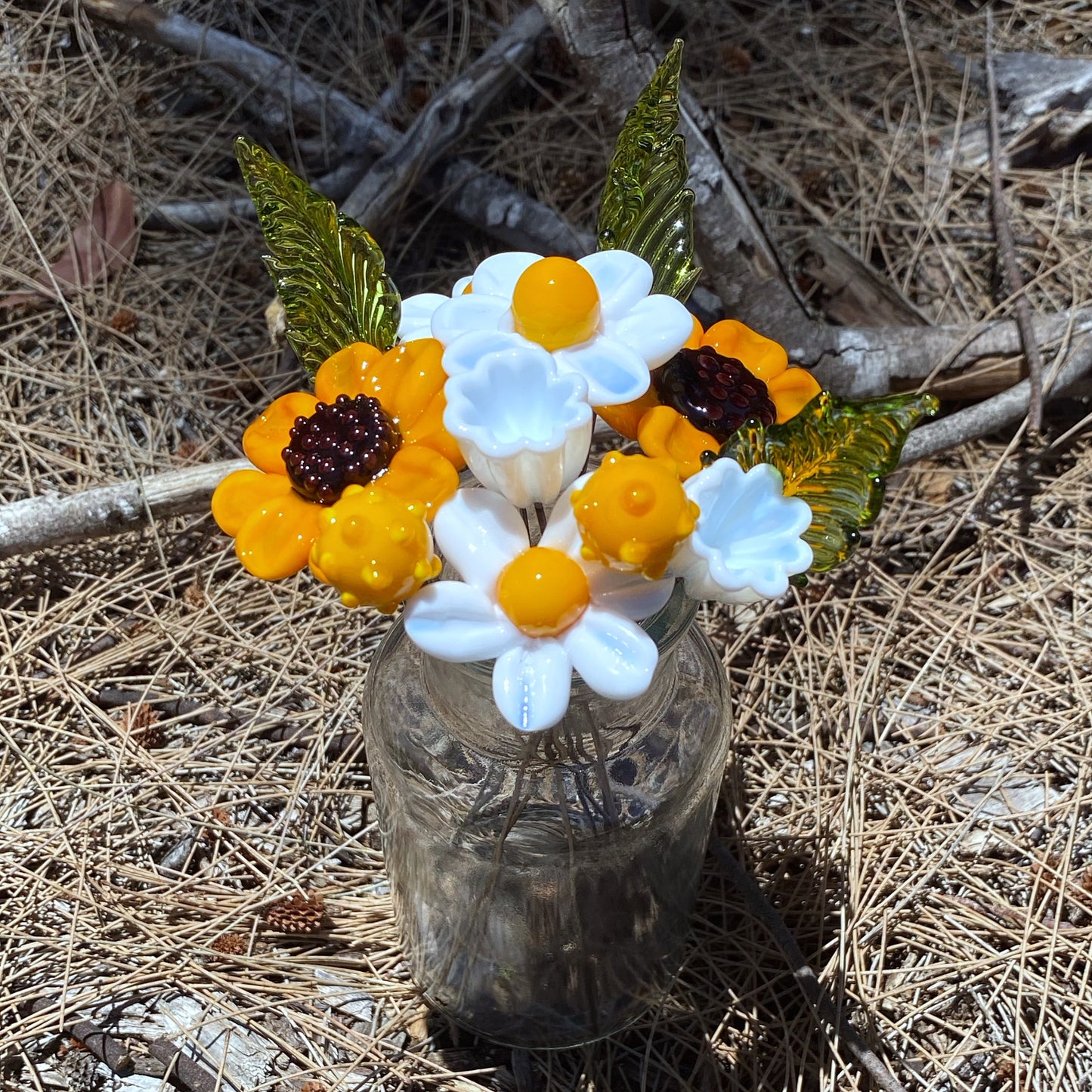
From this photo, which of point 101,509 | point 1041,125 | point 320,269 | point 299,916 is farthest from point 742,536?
point 1041,125

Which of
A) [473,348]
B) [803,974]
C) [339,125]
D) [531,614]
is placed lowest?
[803,974]

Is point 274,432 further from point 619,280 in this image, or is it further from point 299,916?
point 299,916

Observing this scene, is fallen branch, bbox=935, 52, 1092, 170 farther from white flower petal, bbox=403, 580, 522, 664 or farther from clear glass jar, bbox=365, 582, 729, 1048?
white flower petal, bbox=403, 580, 522, 664

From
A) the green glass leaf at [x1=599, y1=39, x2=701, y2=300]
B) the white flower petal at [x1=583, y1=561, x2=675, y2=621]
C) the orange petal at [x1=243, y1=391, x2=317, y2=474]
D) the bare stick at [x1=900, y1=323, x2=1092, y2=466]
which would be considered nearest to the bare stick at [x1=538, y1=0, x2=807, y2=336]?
the bare stick at [x1=900, y1=323, x2=1092, y2=466]

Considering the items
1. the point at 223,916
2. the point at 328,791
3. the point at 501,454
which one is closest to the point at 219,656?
the point at 328,791

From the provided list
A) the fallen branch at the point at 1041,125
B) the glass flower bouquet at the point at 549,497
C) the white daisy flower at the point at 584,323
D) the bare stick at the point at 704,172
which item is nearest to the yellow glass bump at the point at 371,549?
the glass flower bouquet at the point at 549,497

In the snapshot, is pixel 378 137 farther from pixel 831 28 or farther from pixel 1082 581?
pixel 1082 581

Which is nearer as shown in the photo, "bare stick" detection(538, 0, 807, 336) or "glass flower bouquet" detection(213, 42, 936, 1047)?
"glass flower bouquet" detection(213, 42, 936, 1047)
